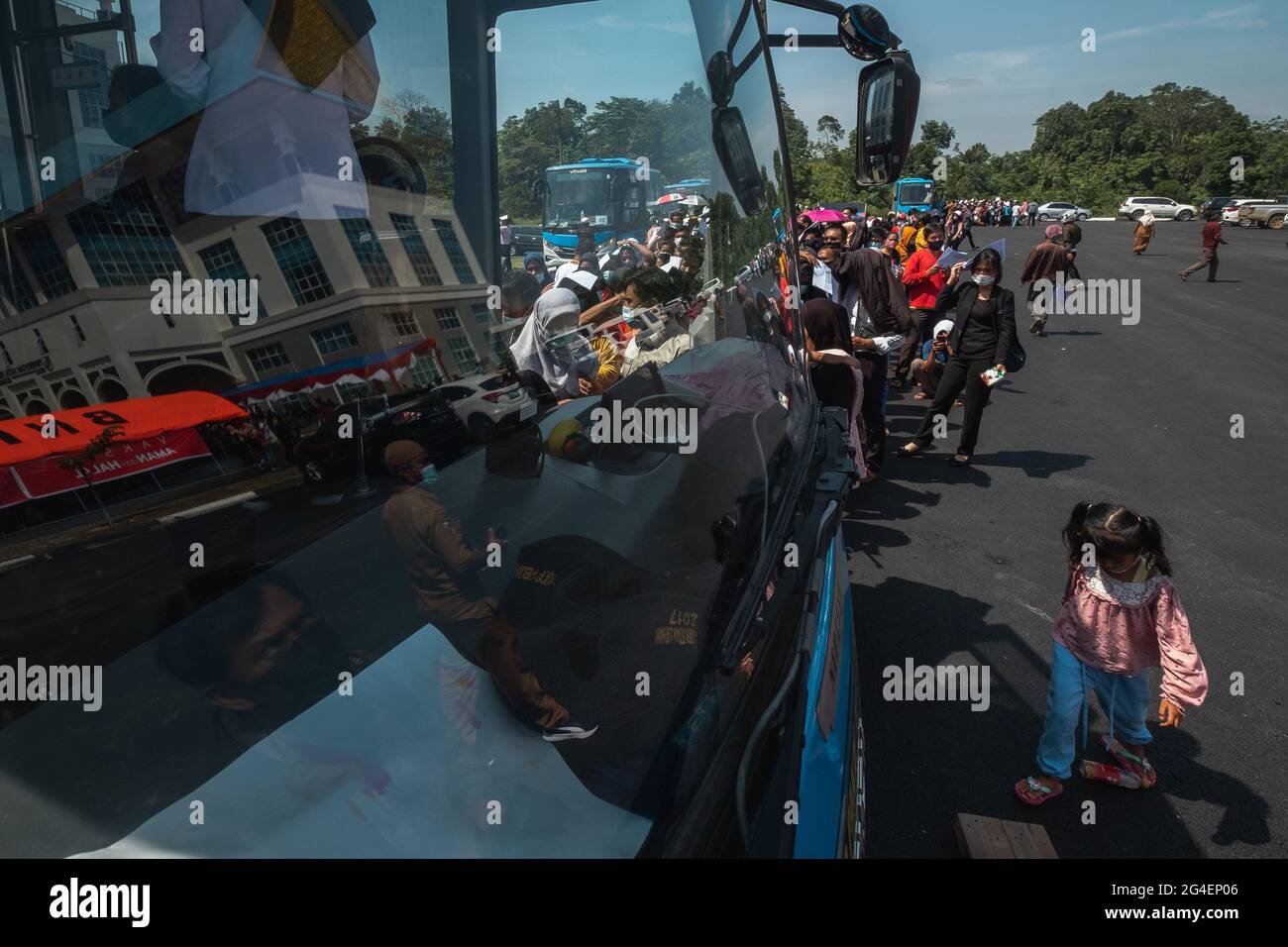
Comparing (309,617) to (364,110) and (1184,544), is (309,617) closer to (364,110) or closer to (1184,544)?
(364,110)

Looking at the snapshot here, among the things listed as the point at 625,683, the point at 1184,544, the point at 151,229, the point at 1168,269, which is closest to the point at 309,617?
the point at 625,683

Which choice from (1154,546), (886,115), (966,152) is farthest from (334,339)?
(966,152)

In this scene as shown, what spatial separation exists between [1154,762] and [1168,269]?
22.6m

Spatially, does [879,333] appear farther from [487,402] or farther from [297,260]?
[297,260]

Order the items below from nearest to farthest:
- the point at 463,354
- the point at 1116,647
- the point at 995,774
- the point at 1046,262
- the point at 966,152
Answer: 1. the point at 463,354
2. the point at 1116,647
3. the point at 995,774
4. the point at 1046,262
5. the point at 966,152

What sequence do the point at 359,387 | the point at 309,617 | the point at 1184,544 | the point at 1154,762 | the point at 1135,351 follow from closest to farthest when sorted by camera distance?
1. the point at 359,387
2. the point at 309,617
3. the point at 1154,762
4. the point at 1184,544
5. the point at 1135,351

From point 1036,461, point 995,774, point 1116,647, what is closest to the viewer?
point 1116,647

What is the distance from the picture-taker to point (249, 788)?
142 centimetres

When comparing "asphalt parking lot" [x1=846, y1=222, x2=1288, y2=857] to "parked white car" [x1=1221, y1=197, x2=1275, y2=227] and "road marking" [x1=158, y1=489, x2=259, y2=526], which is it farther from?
"parked white car" [x1=1221, y1=197, x2=1275, y2=227]

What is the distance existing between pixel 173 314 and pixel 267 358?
0.43 feet

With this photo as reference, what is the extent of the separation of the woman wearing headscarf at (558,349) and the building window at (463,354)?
0.10 meters

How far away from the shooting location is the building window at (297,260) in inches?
47.3

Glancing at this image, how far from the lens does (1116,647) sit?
9.68 feet

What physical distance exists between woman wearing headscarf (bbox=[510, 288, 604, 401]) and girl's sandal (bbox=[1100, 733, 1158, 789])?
2.85m
